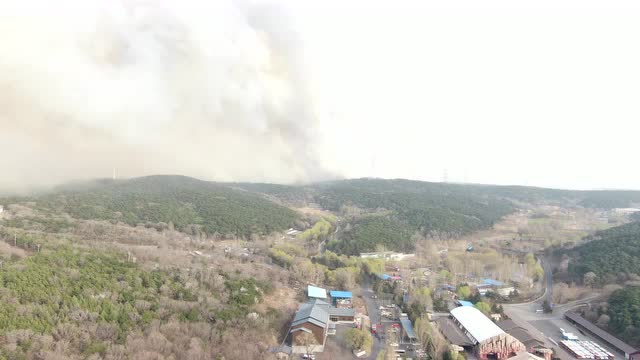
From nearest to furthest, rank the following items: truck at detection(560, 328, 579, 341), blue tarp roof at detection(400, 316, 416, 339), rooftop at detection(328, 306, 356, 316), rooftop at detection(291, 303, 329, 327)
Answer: rooftop at detection(291, 303, 329, 327) < blue tarp roof at detection(400, 316, 416, 339) < truck at detection(560, 328, 579, 341) < rooftop at detection(328, 306, 356, 316)

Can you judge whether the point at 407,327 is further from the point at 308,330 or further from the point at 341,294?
the point at 308,330

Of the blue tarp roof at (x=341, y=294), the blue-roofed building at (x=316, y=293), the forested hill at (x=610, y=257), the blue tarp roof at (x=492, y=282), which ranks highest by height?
the forested hill at (x=610, y=257)

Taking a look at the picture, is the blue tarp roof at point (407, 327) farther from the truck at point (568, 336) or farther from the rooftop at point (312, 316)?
the truck at point (568, 336)

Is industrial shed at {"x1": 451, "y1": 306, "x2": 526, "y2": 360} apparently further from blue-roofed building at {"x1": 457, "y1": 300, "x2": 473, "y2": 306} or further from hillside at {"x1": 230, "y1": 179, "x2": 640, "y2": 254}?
hillside at {"x1": 230, "y1": 179, "x2": 640, "y2": 254}

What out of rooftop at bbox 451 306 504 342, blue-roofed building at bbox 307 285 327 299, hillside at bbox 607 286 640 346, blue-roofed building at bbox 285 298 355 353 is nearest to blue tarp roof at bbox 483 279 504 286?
hillside at bbox 607 286 640 346

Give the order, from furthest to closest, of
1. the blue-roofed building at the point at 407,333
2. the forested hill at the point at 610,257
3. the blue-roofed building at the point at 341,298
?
the forested hill at the point at 610,257 → the blue-roofed building at the point at 341,298 → the blue-roofed building at the point at 407,333

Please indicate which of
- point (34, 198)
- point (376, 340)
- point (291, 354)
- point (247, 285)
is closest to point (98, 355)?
point (291, 354)

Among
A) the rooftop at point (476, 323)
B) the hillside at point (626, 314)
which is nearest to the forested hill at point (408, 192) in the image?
the hillside at point (626, 314)

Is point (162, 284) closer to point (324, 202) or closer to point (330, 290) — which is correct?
point (330, 290)
